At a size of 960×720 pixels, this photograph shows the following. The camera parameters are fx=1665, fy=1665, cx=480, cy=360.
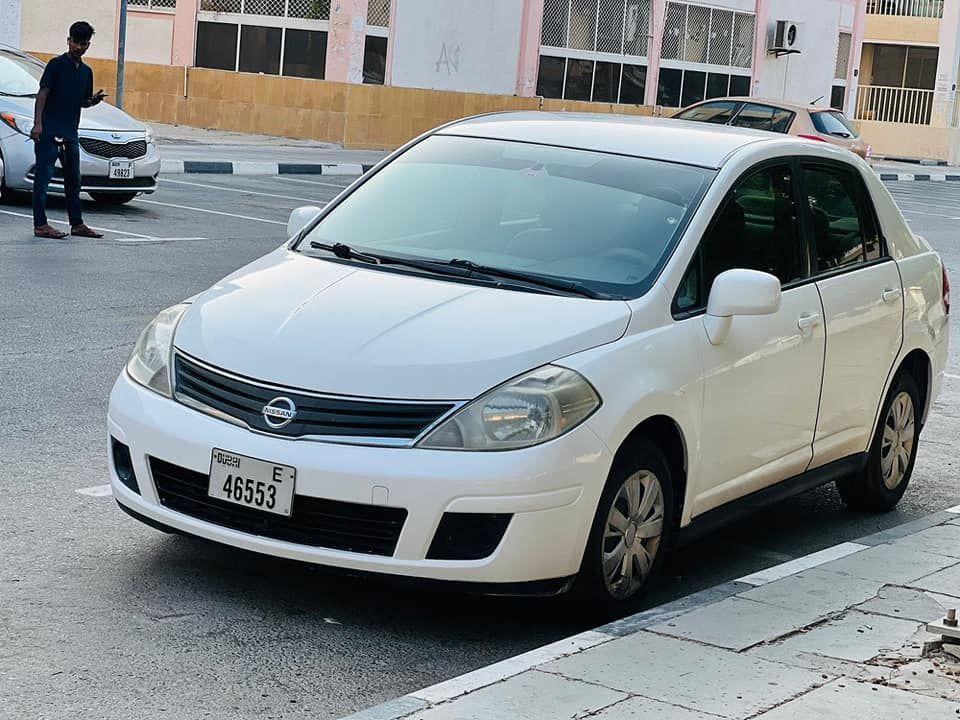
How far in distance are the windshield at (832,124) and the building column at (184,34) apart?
1076 centimetres

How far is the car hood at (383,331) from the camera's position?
4750 millimetres

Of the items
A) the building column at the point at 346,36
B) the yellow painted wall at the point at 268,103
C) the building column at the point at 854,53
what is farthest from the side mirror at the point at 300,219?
the building column at the point at 854,53

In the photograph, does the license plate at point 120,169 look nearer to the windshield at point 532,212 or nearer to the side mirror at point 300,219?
the side mirror at point 300,219

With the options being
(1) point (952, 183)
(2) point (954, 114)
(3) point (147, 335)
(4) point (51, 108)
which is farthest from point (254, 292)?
(2) point (954, 114)

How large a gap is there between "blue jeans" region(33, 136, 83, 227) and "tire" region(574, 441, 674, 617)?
367 inches

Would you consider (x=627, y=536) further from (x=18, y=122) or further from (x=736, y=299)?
(x=18, y=122)

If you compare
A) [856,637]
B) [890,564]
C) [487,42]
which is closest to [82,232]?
[890,564]

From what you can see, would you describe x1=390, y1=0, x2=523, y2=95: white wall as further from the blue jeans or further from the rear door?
the rear door

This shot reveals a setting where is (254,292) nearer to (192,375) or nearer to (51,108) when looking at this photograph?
(192,375)

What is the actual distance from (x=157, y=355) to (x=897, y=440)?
3272 mm

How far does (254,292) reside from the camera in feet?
17.6

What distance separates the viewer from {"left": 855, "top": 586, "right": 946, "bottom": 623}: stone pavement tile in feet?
16.4

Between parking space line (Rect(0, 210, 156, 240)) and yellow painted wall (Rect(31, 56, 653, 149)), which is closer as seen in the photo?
parking space line (Rect(0, 210, 156, 240))

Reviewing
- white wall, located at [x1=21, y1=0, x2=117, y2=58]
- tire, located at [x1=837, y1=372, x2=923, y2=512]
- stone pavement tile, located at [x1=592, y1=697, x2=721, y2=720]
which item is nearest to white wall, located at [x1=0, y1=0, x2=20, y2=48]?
white wall, located at [x1=21, y1=0, x2=117, y2=58]
